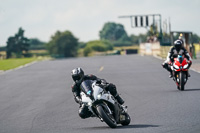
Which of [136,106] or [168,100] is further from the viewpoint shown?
[168,100]

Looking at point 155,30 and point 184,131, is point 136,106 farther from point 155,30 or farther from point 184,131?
point 155,30

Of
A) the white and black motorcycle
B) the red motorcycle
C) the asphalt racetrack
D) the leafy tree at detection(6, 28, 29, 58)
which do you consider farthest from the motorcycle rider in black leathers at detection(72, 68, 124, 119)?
the leafy tree at detection(6, 28, 29, 58)

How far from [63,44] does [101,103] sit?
125759mm

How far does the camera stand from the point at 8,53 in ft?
423

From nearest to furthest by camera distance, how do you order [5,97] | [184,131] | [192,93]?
[184,131] < [192,93] < [5,97]

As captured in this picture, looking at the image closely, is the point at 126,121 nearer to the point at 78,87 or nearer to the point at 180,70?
the point at 78,87

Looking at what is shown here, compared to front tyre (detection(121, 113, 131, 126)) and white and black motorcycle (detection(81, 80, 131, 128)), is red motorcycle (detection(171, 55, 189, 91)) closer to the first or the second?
front tyre (detection(121, 113, 131, 126))

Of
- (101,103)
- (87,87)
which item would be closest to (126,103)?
(87,87)

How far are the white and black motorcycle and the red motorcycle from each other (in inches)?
326

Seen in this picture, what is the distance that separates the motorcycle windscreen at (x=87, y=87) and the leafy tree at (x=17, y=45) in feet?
387

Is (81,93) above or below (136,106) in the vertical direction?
above

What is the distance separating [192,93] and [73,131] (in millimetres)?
7938

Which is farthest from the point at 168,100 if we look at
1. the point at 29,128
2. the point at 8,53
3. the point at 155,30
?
the point at 8,53

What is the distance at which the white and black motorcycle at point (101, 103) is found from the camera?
35.6 ft
